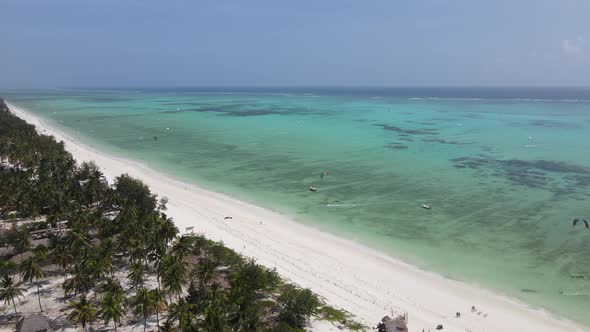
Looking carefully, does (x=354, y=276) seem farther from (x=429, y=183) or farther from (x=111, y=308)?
(x=429, y=183)

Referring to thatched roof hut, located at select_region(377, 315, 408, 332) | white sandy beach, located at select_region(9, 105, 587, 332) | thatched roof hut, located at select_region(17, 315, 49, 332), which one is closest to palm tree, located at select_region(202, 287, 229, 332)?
thatched roof hut, located at select_region(377, 315, 408, 332)

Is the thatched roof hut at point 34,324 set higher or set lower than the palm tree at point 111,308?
lower

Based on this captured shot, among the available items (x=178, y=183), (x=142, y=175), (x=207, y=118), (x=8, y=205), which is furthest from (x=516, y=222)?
(x=207, y=118)

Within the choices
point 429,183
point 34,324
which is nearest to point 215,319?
point 34,324

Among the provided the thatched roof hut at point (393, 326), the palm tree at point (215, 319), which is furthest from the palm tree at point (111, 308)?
the thatched roof hut at point (393, 326)

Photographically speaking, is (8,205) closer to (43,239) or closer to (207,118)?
(43,239)

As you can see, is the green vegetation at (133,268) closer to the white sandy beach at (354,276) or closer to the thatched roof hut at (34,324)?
the thatched roof hut at (34,324)
